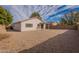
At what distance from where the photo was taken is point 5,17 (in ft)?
9.41

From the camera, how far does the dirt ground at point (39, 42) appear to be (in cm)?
285

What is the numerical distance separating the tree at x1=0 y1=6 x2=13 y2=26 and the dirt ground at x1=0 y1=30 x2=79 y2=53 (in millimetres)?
152

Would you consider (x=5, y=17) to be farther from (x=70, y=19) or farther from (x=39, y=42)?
(x=70, y=19)

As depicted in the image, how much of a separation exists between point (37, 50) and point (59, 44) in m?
0.27

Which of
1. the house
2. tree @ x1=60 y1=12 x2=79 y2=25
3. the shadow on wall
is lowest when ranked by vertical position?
the shadow on wall

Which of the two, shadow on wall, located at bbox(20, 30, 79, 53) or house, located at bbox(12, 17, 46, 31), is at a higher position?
house, located at bbox(12, 17, 46, 31)

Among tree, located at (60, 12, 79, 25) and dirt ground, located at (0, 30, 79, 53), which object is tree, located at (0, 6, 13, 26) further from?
tree, located at (60, 12, 79, 25)

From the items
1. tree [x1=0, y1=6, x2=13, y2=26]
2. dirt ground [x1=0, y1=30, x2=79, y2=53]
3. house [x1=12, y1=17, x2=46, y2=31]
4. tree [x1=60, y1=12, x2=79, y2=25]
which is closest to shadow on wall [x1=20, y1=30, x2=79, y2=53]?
dirt ground [x1=0, y1=30, x2=79, y2=53]

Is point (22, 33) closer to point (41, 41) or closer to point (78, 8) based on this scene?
point (41, 41)

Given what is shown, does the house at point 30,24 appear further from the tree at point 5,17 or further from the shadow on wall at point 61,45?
the shadow on wall at point 61,45

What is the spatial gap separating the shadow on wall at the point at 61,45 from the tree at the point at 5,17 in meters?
0.40

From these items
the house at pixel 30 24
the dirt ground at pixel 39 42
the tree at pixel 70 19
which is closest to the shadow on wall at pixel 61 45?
the dirt ground at pixel 39 42

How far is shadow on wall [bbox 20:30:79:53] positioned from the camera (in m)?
2.85
